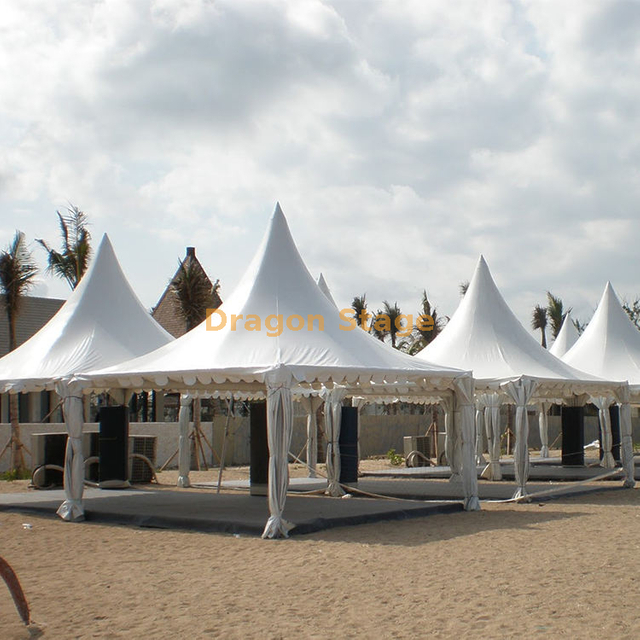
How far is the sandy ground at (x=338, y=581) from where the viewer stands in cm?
616

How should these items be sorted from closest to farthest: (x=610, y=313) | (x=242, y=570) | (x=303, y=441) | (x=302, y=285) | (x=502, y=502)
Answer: (x=242, y=570)
(x=302, y=285)
(x=502, y=502)
(x=610, y=313)
(x=303, y=441)

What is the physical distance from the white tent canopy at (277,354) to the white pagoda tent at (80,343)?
1.21 m

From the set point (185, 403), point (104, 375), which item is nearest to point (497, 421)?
point (185, 403)

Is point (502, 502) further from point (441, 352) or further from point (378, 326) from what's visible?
point (378, 326)

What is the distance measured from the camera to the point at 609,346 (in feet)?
75.7

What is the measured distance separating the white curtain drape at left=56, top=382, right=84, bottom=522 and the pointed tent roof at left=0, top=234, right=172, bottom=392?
52.1 inches

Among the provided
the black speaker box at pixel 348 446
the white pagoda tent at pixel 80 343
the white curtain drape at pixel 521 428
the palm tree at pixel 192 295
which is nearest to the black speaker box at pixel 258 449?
the black speaker box at pixel 348 446

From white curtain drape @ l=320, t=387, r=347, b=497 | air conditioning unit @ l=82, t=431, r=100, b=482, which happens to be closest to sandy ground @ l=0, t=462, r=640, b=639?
white curtain drape @ l=320, t=387, r=347, b=497

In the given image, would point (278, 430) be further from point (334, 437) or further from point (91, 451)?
point (91, 451)

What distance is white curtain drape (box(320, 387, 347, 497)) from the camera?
16438 millimetres

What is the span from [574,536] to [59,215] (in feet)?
60.5

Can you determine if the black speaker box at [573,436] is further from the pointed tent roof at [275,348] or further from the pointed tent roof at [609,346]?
the pointed tent roof at [275,348]

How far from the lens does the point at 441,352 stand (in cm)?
1880

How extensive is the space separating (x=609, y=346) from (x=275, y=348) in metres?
14.1
